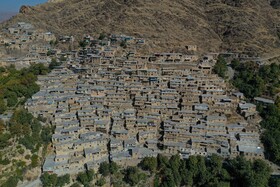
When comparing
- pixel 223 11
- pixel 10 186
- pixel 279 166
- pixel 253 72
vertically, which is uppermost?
pixel 223 11

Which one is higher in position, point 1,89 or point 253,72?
point 253,72

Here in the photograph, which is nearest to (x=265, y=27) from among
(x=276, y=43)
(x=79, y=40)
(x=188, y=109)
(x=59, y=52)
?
(x=276, y=43)

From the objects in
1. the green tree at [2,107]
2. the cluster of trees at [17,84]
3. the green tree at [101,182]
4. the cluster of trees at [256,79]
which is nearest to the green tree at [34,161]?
the green tree at [101,182]

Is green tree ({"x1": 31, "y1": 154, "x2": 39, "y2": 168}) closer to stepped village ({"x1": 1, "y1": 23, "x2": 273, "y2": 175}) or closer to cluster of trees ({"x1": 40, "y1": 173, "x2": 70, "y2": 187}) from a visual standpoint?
stepped village ({"x1": 1, "y1": 23, "x2": 273, "y2": 175})

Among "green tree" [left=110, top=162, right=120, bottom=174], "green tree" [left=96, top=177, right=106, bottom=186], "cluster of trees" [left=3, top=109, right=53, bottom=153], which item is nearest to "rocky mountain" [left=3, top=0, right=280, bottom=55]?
"green tree" [left=110, top=162, right=120, bottom=174]

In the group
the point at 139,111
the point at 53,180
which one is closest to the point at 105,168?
the point at 53,180

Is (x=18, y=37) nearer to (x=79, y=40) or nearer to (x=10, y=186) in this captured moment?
(x=79, y=40)

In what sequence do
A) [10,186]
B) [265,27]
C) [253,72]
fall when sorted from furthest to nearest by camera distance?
[265,27] < [253,72] < [10,186]

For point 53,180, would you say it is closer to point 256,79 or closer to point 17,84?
point 17,84
